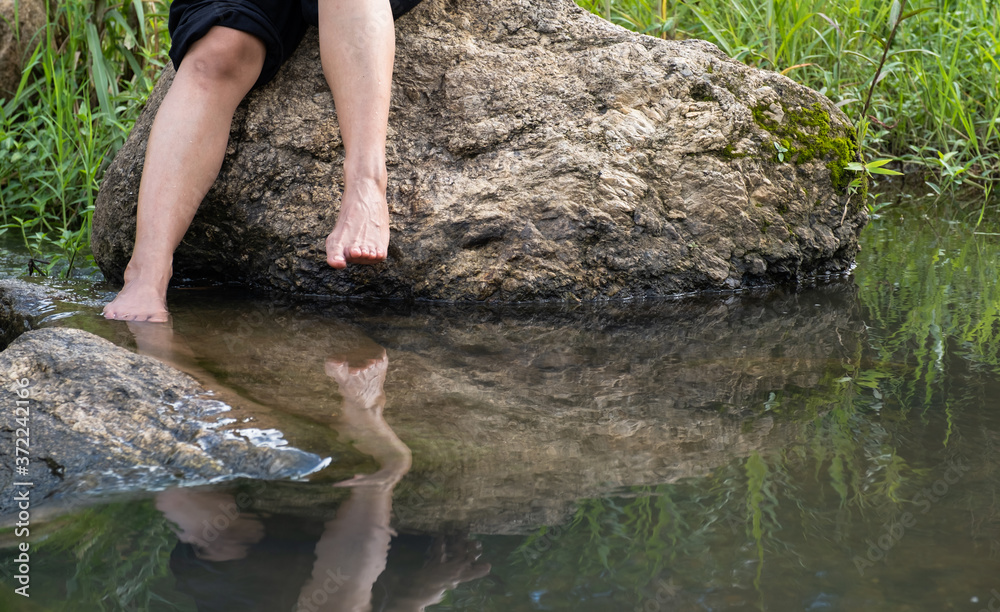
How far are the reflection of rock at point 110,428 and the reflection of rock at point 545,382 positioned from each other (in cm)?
14

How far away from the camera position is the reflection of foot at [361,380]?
1545 millimetres

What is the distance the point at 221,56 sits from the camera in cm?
223

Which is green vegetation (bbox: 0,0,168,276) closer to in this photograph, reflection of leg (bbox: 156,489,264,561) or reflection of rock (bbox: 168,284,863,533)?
reflection of rock (bbox: 168,284,863,533)

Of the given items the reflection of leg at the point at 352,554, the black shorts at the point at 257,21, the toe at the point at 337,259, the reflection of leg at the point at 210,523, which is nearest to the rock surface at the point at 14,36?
the black shorts at the point at 257,21

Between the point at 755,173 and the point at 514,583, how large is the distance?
1975 mm

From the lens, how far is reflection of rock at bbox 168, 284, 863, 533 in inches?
48.8

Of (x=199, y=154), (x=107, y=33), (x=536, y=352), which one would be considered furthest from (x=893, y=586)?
(x=107, y=33)

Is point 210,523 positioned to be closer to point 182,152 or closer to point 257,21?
point 182,152

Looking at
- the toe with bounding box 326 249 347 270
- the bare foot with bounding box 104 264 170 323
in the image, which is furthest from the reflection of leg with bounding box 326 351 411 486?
the bare foot with bounding box 104 264 170 323

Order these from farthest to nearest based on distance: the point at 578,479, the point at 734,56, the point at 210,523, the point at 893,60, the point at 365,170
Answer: the point at 893,60, the point at 734,56, the point at 365,170, the point at 578,479, the point at 210,523

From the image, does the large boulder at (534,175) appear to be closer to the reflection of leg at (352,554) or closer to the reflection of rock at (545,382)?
the reflection of rock at (545,382)

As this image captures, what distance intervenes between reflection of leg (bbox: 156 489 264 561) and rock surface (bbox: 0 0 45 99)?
3.49 metres

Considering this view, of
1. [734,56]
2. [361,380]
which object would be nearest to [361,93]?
[361,380]

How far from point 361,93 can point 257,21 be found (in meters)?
0.42
